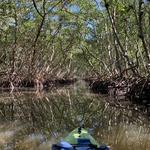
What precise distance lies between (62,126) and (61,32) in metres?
21.4

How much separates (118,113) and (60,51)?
22465 mm

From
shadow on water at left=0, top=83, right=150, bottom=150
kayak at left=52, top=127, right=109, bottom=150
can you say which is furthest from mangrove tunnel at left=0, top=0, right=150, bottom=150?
kayak at left=52, top=127, right=109, bottom=150

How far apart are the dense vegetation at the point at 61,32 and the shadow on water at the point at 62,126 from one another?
17.0ft

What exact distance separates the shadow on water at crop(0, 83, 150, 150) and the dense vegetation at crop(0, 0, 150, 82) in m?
5.18

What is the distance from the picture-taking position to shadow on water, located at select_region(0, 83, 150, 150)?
8.02m

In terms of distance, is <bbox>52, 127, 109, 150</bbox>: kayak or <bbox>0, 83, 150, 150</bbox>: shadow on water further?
<bbox>0, 83, 150, 150</bbox>: shadow on water

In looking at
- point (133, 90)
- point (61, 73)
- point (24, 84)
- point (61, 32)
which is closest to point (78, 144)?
point (133, 90)

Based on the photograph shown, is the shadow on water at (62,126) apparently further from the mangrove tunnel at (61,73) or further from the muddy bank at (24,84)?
the muddy bank at (24,84)

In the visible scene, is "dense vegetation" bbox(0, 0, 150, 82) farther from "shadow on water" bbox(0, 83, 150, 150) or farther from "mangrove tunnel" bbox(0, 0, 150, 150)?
"shadow on water" bbox(0, 83, 150, 150)

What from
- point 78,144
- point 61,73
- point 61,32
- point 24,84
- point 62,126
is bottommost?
point 62,126

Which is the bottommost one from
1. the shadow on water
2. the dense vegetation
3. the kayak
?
the shadow on water

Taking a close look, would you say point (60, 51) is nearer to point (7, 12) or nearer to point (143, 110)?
point (7, 12)

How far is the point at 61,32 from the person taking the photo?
31.3 metres

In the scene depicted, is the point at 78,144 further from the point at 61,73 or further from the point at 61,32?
the point at 61,73
